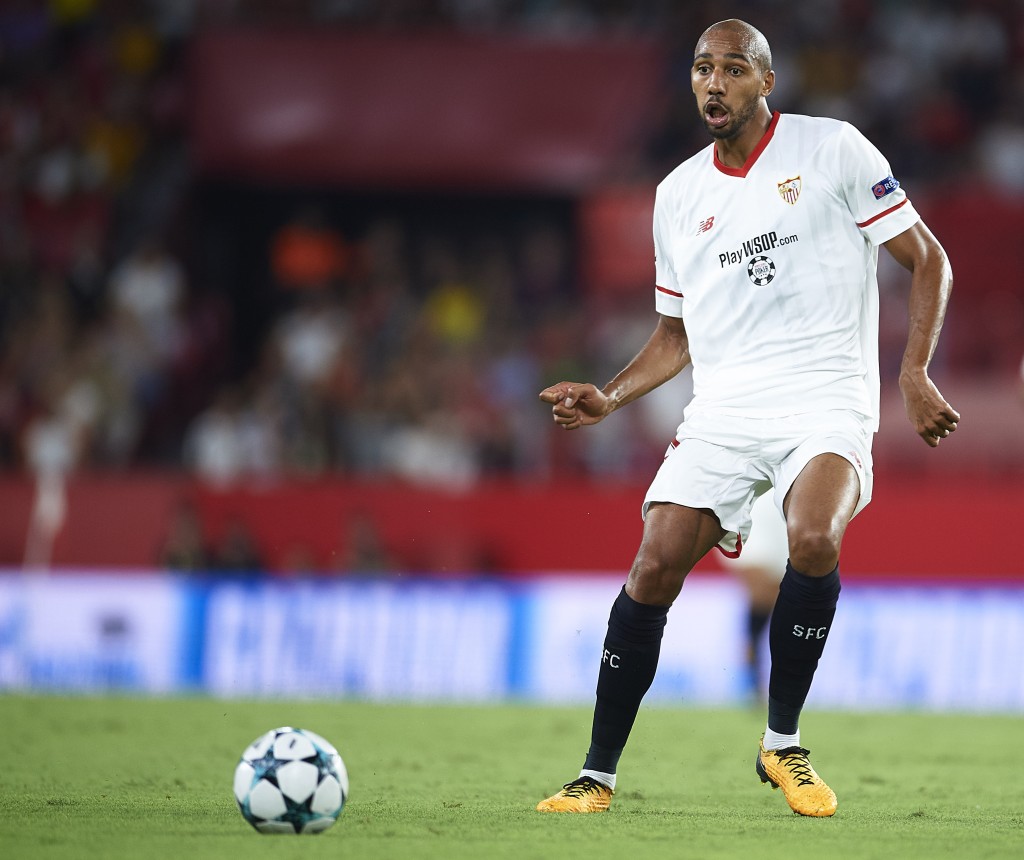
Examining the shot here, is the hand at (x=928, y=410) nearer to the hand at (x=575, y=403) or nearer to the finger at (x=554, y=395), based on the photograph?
the hand at (x=575, y=403)

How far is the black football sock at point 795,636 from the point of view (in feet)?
18.5

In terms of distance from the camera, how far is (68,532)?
13.7 meters

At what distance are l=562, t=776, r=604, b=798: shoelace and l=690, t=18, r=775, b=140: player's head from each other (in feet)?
7.78

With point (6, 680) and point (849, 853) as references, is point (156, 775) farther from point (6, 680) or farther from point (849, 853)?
point (6, 680)

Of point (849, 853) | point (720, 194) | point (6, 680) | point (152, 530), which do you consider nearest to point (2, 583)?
point (6, 680)

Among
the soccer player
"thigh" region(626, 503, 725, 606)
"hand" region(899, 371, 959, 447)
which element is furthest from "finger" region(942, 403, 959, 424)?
"thigh" region(626, 503, 725, 606)

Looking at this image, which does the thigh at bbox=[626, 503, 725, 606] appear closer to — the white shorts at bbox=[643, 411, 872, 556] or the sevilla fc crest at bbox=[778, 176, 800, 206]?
the white shorts at bbox=[643, 411, 872, 556]

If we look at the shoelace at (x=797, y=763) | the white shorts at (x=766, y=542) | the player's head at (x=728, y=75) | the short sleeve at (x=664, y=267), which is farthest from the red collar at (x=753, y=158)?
the white shorts at (x=766, y=542)

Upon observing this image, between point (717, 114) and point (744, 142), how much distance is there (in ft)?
0.63

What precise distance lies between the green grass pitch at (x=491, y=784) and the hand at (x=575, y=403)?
139 centimetres

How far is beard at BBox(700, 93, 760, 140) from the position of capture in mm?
5820

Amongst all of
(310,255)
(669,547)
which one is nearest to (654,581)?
(669,547)

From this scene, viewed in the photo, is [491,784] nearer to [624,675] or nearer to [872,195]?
[624,675]

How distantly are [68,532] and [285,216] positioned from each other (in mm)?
6262
